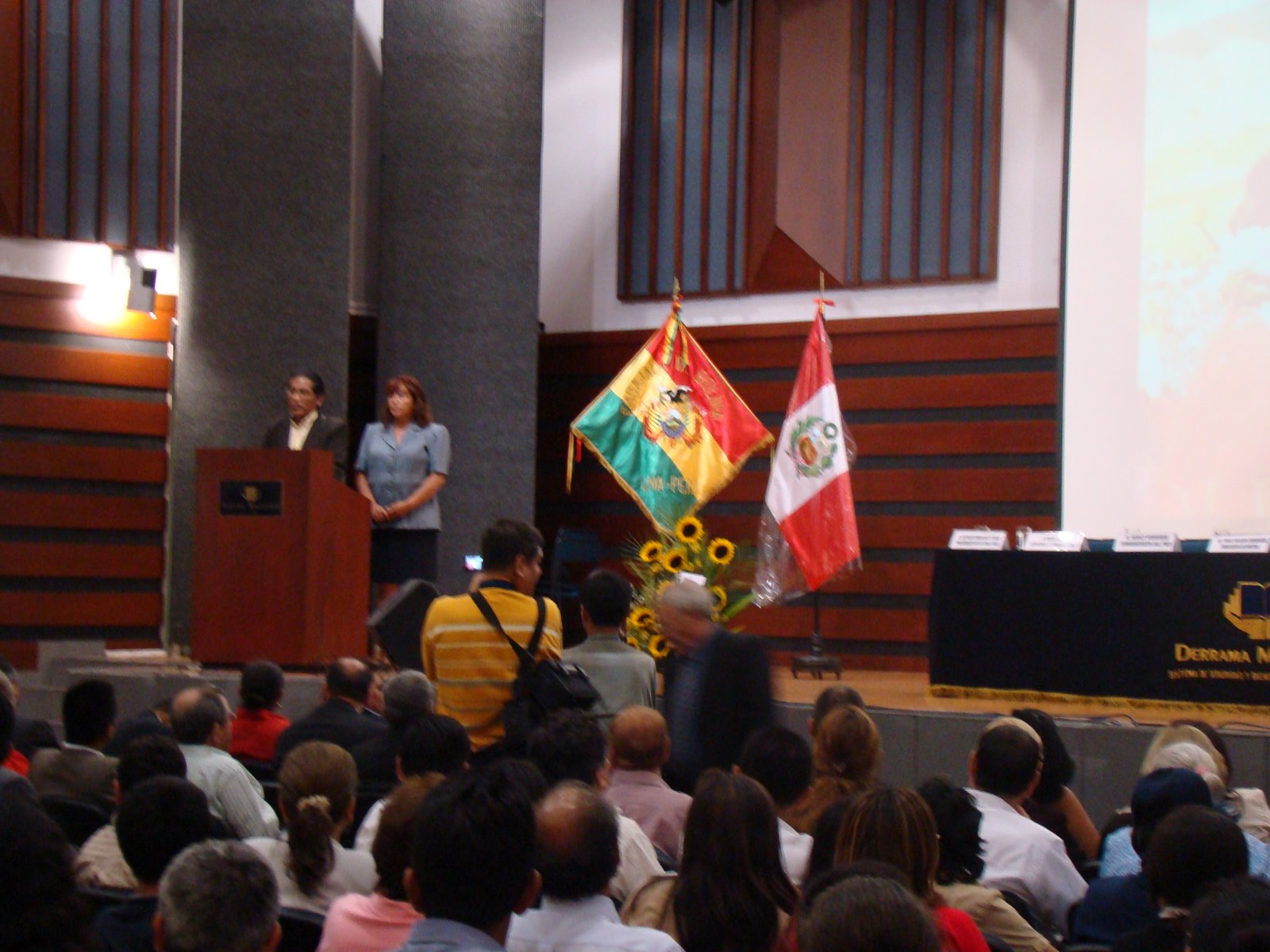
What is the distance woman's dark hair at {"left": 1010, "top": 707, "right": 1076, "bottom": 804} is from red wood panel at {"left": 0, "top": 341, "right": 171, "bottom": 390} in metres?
5.96

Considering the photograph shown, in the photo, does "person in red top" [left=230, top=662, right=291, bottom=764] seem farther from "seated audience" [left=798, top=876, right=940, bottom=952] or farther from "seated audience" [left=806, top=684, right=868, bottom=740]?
"seated audience" [left=798, top=876, right=940, bottom=952]

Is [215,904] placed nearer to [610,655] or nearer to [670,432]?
[610,655]

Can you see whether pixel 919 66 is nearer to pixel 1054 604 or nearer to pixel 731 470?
pixel 731 470

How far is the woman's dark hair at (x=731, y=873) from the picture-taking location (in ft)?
7.26

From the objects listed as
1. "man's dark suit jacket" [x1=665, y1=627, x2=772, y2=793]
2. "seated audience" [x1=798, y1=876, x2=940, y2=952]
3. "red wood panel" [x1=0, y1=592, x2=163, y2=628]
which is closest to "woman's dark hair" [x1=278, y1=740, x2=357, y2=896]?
"man's dark suit jacket" [x1=665, y1=627, x2=772, y2=793]

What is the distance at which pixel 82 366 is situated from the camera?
7.95m

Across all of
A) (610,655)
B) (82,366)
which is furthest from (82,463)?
(610,655)

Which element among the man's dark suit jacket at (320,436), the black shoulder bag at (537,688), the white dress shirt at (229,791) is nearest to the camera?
the white dress shirt at (229,791)

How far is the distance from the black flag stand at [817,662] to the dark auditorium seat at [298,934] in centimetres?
532

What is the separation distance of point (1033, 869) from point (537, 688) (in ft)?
4.24

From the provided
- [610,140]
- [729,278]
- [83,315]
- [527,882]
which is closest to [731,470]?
[729,278]

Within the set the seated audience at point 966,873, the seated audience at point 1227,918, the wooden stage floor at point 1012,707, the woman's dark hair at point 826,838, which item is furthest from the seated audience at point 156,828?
the wooden stage floor at point 1012,707

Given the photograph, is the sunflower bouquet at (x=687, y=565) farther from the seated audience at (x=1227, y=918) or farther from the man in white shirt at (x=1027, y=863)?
the seated audience at (x=1227, y=918)

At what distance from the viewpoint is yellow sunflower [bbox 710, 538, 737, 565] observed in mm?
7621
